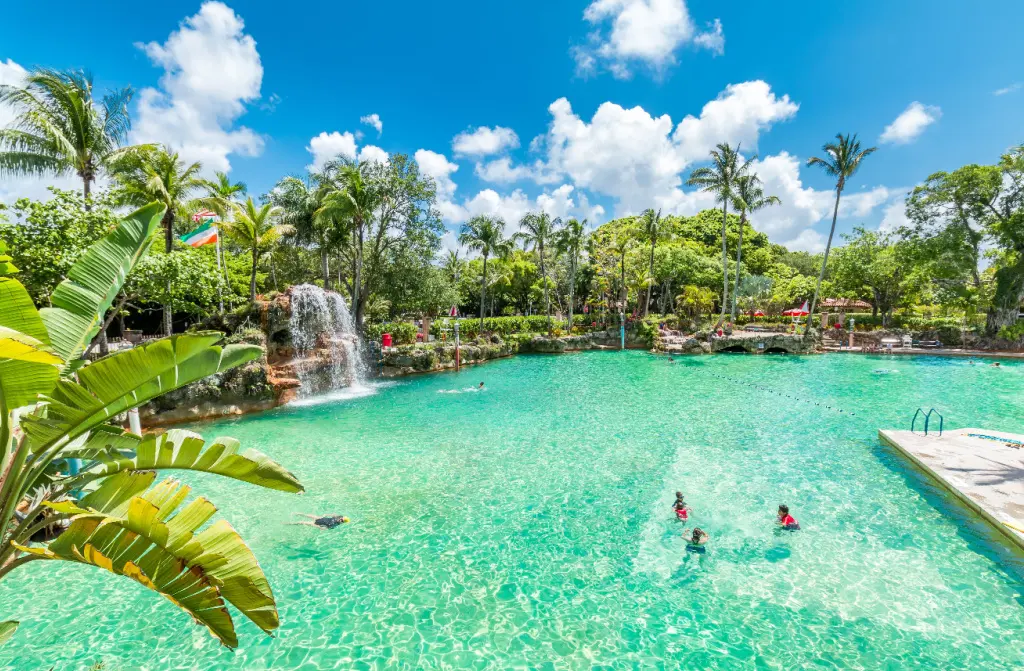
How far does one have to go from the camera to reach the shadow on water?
7684 millimetres

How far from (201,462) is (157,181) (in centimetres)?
2131

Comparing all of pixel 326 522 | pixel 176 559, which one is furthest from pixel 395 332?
pixel 176 559

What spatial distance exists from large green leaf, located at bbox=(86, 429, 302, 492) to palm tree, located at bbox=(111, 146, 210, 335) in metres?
19.2

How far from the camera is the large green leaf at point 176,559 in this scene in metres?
2.91

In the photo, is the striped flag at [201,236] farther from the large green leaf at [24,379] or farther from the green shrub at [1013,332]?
the green shrub at [1013,332]

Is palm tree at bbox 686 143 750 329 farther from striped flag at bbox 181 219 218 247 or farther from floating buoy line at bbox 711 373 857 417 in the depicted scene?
striped flag at bbox 181 219 218 247

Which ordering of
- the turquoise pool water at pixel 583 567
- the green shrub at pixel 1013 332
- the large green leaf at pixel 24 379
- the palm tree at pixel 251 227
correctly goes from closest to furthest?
the large green leaf at pixel 24 379
the turquoise pool water at pixel 583 567
the palm tree at pixel 251 227
the green shrub at pixel 1013 332

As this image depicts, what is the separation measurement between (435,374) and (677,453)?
59.6 feet

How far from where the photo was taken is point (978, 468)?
10.8 m

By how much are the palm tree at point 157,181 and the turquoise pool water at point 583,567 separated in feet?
38.6

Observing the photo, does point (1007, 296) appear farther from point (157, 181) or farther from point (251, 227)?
point (157, 181)

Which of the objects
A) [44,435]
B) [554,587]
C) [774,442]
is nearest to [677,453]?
[774,442]

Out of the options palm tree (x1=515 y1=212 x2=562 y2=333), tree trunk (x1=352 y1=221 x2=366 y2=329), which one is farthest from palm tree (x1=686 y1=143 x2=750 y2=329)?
tree trunk (x1=352 y1=221 x2=366 y2=329)

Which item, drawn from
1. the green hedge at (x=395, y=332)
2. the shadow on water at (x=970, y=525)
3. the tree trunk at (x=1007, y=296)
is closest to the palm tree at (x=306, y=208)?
the green hedge at (x=395, y=332)
